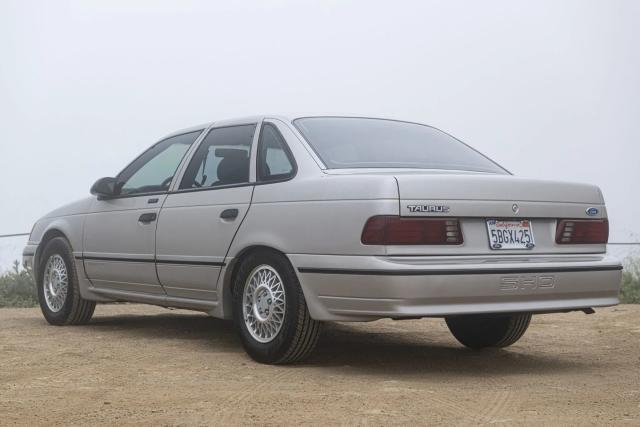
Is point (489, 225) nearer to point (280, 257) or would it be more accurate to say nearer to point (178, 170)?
point (280, 257)

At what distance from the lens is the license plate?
5723 millimetres

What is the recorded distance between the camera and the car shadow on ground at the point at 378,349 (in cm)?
631

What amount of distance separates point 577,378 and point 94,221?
4.03 m

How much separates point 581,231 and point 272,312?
1.92m

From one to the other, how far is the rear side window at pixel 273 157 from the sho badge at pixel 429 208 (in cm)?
99

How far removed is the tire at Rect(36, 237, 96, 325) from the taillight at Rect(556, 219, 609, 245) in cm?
410

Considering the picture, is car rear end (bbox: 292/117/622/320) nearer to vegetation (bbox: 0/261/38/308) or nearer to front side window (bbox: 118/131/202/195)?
front side window (bbox: 118/131/202/195)

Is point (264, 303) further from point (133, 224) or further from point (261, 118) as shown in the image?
point (133, 224)

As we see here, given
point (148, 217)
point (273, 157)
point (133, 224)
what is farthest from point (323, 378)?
point (133, 224)

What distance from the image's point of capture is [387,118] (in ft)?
23.2

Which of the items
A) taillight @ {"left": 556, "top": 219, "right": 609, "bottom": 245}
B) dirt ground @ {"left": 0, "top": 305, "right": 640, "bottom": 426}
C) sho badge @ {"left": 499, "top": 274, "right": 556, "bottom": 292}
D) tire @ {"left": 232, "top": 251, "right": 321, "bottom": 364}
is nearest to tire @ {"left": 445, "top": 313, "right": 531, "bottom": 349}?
dirt ground @ {"left": 0, "top": 305, "right": 640, "bottom": 426}

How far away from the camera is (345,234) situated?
18.4 ft

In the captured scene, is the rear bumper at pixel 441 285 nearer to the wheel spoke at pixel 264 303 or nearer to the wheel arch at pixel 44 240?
the wheel spoke at pixel 264 303

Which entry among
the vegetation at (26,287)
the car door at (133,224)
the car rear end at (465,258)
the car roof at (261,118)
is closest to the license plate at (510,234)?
the car rear end at (465,258)
